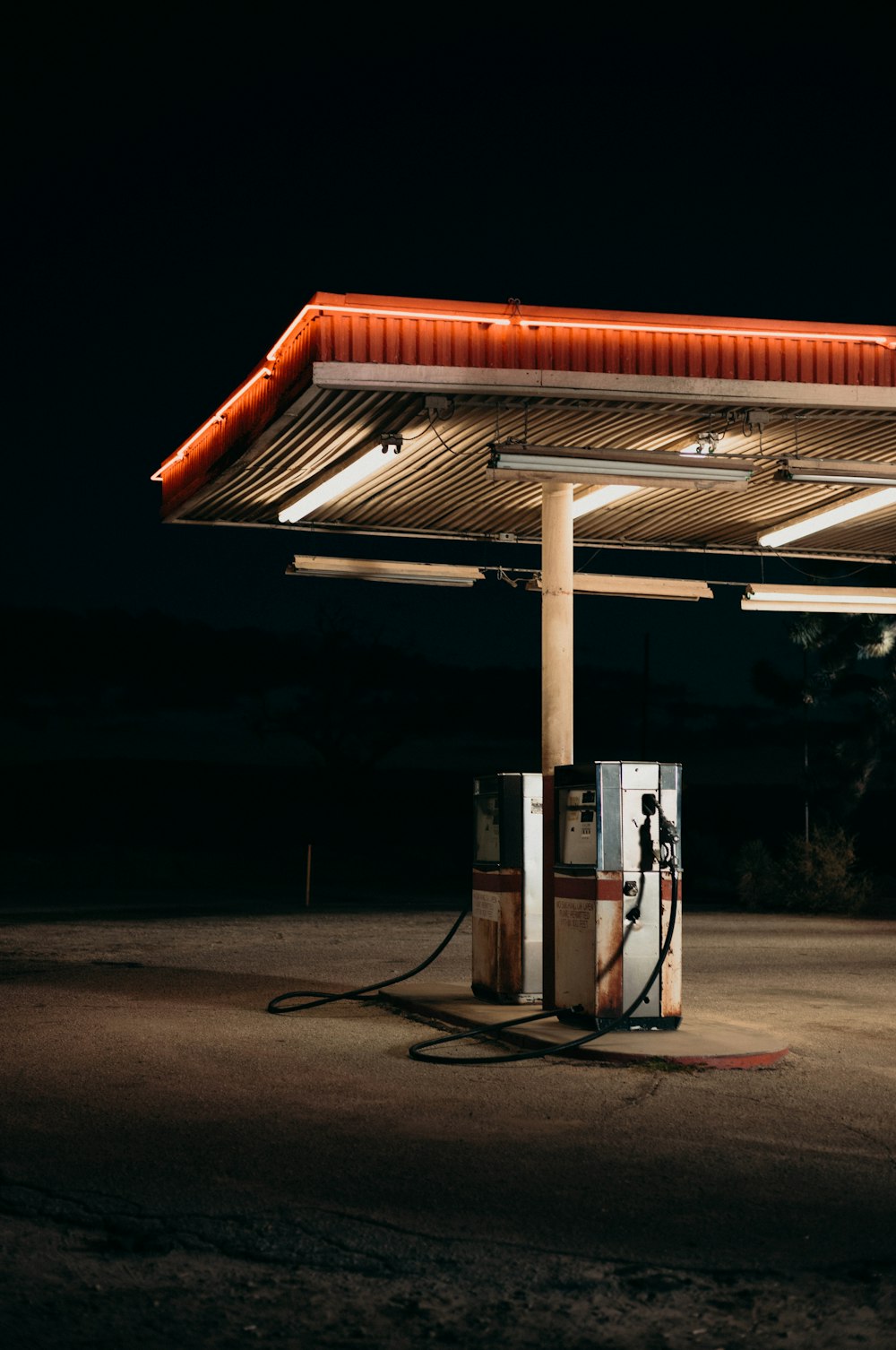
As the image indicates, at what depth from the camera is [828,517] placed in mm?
15516

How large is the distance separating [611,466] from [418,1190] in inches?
259

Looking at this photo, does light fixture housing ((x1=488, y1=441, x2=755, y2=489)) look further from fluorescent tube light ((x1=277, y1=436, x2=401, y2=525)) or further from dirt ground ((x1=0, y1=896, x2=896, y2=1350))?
dirt ground ((x1=0, y1=896, x2=896, y2=1350))

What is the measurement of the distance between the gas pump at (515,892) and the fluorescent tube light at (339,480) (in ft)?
9.42

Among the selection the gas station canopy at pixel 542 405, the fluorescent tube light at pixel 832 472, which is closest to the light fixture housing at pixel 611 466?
the gas station canopy at pixel 542 405

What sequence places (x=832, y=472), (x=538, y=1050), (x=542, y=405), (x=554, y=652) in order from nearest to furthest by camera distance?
(x=538, y=1050) < (x=542, y=405) < (x=832, y=472) < (x=554, y=652)

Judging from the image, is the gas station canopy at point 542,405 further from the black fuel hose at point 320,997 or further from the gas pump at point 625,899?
the black fuel hose at point 320,997

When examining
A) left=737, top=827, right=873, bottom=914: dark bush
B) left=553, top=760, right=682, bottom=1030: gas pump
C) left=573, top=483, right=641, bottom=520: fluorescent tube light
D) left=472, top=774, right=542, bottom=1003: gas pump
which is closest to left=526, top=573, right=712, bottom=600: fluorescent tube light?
left=573, top=483, right=641, bottom=520: fluorescent tube light

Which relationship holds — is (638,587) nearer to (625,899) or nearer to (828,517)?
(828,517)

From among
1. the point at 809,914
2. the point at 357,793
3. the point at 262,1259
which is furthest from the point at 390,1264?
the point at 357,793

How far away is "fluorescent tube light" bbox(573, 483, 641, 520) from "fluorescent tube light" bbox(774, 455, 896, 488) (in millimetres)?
2142

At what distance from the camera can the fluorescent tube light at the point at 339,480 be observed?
1236 centimetres

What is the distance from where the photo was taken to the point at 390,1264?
570cm

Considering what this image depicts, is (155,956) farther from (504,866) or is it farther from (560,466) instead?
(560,466)

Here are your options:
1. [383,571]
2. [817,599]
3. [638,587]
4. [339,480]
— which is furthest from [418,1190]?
[817,599]
